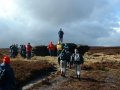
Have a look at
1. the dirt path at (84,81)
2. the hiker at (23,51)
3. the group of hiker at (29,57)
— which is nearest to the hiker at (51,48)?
the group of hiker at (29,57)

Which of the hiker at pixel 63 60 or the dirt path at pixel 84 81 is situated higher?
the hiker at pixel 63 60

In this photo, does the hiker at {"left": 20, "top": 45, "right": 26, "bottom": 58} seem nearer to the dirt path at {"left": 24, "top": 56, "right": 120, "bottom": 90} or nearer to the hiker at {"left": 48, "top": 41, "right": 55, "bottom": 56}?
the hiker at {"left": 48, "top": 41, "right": 55, "bottom": 56}

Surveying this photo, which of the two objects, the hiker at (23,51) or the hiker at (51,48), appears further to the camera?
the hiker at (23,51)

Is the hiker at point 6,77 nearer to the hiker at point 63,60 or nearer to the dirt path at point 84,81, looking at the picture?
the dirt path at point 84,81

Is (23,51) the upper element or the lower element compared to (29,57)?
upper

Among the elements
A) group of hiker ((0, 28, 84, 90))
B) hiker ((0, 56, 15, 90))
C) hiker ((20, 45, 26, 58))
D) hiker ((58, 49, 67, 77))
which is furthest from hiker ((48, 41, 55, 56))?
hiker ((0, 56, 15, 90))

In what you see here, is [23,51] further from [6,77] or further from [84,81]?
[6,77]

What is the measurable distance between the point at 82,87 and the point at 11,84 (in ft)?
44.6

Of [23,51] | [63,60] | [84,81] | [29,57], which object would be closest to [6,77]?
[84,81]

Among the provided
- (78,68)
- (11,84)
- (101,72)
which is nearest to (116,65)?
(101,72)

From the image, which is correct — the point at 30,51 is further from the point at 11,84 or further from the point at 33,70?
the point at 11,84

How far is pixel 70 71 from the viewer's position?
41969mm

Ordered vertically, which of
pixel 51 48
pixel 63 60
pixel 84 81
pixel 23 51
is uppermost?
pixel 51 48

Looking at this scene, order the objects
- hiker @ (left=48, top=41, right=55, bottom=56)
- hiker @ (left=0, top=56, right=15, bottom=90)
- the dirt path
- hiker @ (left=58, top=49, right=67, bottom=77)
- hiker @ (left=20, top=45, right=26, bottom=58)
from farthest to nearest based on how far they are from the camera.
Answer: hiker @ (left=20, top=45, right=26, bottom=58) → hiker @ (left=48, top=41, right=55, bottom=56) → hiker @ (left=58, top=49, right=67, bottom=77) → the dirt path → hiker @ (left=0, top=56, right=15, bottom=90)
